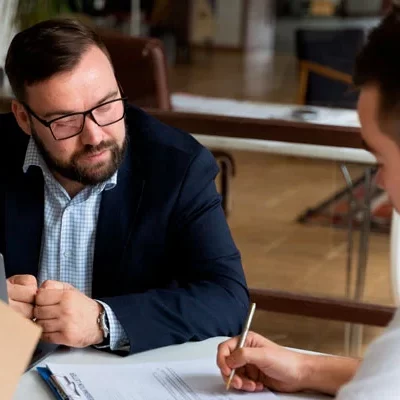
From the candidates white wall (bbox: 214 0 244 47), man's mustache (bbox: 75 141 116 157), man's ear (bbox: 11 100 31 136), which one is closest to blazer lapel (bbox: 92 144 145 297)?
man's mustache (bbox: 75 141 116 157)

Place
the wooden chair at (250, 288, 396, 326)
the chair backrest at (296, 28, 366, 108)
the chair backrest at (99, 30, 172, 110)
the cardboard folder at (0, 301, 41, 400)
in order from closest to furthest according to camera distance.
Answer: the cardboard folder at (0, 301, 41, 400)
the wooden chair at (250, 288, 396, 326)
the chair backrest at (99, 30, 172, 110)
the chair backrest at (296, 28, 366, 108)

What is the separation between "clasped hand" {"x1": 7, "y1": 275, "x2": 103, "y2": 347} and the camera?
1.48m

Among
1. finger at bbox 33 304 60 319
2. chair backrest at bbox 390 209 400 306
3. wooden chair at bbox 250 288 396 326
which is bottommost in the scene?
wooden chair at bbox 250 288 396 326

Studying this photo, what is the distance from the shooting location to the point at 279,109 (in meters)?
4.09

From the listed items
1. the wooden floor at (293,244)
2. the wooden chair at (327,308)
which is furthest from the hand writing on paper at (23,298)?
the wooden chair at (327,308)

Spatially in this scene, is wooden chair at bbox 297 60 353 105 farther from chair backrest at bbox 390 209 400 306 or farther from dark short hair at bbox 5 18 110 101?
dark short hair at bbox 5 18 110 101

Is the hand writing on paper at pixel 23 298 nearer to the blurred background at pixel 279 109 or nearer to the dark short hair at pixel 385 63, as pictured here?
the blurred background at pixel 279 109

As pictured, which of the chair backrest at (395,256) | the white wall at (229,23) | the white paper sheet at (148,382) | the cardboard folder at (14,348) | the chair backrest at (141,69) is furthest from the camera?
the white wall at (229,23)

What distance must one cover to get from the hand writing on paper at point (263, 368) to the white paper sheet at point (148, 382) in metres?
0.02

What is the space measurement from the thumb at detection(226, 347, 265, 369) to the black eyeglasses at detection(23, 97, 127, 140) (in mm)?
621

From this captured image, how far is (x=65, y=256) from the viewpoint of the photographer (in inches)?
73.7

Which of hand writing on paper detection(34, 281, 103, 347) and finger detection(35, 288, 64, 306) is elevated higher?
finger detection(35, 288, 64, 306)

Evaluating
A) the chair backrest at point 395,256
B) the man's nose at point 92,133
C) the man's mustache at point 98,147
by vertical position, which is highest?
the man's nose at point 92,133

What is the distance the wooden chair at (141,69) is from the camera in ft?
11.6
